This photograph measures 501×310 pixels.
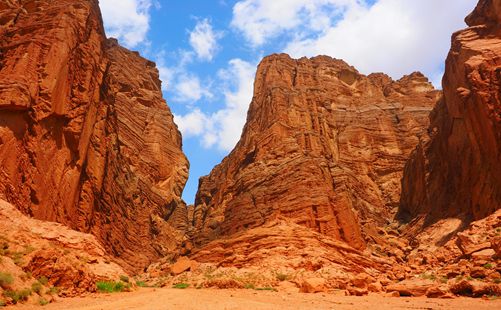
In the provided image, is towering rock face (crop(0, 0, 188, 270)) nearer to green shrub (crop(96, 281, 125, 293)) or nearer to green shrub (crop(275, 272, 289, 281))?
green shrub (crop(96, 281, 125, 293))

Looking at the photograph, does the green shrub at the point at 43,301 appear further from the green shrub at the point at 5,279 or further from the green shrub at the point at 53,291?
the green shrub at the point at 5,279

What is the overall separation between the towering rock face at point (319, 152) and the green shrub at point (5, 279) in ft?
98.4

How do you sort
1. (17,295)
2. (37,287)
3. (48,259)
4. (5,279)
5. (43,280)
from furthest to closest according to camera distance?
(48,259) < (43,280) < (37,287) < (5,279) < (17,295)

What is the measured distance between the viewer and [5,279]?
14703 millimetres

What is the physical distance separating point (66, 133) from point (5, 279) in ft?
68.9

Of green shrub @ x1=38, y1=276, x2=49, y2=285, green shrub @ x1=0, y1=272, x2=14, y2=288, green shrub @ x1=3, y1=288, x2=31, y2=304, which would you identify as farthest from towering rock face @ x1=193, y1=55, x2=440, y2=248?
green shrub @ x1=0, y1=272, x2=14, y2=288

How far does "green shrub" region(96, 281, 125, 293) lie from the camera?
775 inches

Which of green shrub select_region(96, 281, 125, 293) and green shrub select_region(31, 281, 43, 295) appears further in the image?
green shrub select_region(96, 281, 125, 293)

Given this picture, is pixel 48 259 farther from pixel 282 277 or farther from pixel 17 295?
pixel 282 277

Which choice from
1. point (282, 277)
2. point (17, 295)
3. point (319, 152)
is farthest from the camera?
point (319, 152)

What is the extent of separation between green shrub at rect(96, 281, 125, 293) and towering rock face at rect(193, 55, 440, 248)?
23.9 meters

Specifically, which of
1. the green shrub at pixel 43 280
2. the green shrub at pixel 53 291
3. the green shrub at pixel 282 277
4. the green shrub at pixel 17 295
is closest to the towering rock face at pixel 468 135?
the green shrub at pixel 282 277

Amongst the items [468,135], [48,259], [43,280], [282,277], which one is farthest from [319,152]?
[43,280]

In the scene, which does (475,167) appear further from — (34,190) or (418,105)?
(418,105)
